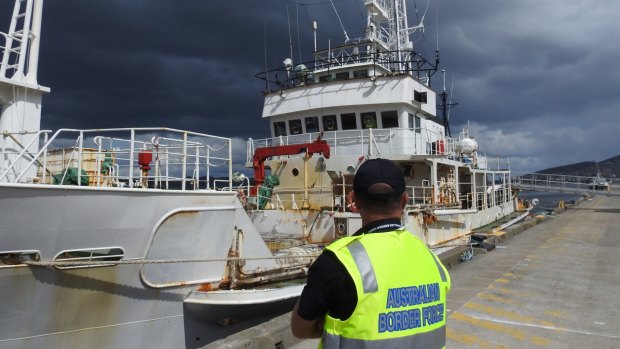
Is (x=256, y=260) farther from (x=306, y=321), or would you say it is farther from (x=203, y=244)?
(x=306, y=321)

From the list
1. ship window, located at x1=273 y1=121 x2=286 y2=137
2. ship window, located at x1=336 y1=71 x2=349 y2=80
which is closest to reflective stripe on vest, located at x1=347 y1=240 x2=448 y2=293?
ship window, located at x1=273 y1=121 x2=286 y2=137

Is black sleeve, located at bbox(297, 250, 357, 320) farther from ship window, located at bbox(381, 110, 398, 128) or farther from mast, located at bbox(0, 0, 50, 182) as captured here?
ship window, located at bbox(381, 110, 398, 128)

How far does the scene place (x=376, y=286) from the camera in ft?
5.64

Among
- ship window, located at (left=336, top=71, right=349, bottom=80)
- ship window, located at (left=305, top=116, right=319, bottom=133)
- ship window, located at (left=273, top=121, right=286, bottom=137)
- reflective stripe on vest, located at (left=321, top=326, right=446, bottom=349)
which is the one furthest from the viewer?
ship window, located at (left=336, top=71, right=349, bottom=80)

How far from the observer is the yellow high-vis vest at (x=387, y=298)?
171 centimetres

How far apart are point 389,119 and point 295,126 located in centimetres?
336

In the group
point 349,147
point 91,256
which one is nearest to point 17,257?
point 91,256

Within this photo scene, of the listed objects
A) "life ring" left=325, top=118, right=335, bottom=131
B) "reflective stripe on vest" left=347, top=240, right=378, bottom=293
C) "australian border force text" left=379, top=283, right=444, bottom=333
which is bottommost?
"australian border force text" left=379, top=283, right=444, bottom=333

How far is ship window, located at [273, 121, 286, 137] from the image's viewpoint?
16019mm

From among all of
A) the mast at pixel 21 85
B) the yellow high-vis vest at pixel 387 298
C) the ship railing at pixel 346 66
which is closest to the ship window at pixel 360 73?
the ship railing at pixel 346 66

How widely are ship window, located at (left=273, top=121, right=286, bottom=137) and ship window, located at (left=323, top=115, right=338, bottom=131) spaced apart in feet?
5.84

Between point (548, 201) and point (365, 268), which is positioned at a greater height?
point (365, 268)

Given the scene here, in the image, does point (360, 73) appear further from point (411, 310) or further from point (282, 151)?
point (411, 310)

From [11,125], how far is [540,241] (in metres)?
14.5
